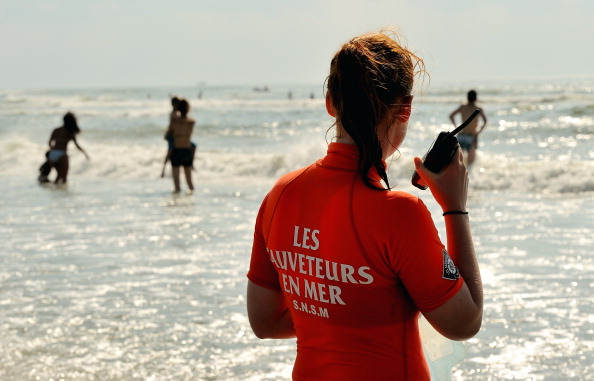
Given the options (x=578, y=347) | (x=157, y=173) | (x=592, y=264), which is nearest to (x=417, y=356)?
(x=578, y=347)

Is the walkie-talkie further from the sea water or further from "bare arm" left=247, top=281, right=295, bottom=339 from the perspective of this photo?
"bare arm" left=247, top=281, right=295, bottom=339

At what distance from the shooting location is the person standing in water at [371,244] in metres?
1.65

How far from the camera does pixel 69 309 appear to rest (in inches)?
229

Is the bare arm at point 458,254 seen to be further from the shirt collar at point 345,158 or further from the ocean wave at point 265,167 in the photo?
the ocean wave at point 265,167

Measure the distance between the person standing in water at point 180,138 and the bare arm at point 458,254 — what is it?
11.6 metres

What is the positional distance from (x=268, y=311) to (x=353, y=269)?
0.40 meters

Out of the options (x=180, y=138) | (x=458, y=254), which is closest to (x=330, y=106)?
(x=458, y=254)

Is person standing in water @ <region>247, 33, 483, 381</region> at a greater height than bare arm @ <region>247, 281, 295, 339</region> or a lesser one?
greater

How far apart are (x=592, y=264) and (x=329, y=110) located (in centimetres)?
586

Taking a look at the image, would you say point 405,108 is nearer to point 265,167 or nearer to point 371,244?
point 371,244

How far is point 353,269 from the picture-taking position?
1.71 metres

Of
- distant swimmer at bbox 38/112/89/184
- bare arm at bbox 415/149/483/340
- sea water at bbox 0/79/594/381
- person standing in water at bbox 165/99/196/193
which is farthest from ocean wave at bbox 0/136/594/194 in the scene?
bare arm at bbox 415/149/483/340

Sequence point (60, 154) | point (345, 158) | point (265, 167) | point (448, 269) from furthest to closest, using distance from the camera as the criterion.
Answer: point (265, 167) → point (60, 154) → point (345, 158) → point (448, 269)

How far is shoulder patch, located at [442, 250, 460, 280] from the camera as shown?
165 cm
